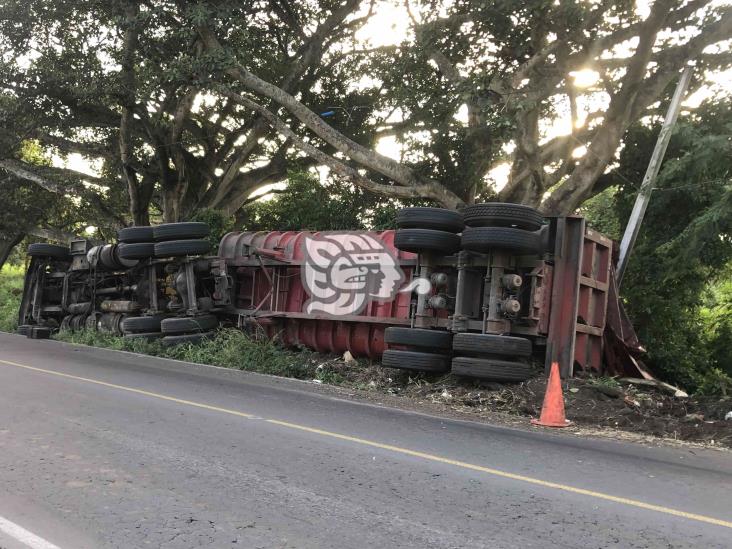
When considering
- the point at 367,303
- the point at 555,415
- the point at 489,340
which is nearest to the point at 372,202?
the point at 367,303

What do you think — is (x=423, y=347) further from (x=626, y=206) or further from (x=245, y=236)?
(x=626, y=206)

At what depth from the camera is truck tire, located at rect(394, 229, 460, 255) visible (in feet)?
31.8

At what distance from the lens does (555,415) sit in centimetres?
766

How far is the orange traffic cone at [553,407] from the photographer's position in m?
7.62

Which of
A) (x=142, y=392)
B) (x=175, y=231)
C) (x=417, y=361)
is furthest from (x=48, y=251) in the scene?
(x=417, y=361)

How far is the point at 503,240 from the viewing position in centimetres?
891

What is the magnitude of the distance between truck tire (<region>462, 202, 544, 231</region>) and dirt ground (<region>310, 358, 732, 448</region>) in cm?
222

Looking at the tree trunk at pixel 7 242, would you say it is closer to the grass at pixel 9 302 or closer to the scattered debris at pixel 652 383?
the grass at pixel 9 302

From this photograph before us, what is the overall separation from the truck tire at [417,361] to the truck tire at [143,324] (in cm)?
614

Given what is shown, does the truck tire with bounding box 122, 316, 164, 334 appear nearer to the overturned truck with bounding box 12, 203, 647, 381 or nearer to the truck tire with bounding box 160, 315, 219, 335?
the overturned truck with bounding box 12, 203, 647, 381

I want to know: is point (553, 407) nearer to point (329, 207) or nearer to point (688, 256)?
point (688, 256)

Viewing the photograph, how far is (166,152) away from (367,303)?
13.4 meters

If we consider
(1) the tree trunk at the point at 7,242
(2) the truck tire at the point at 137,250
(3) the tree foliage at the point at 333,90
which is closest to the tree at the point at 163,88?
(3) the tree foliage at the point at 333,90

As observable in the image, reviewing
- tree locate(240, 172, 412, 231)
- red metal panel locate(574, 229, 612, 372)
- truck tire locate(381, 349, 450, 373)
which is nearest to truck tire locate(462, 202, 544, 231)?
red metal panel locate(574, 229, 612, 372)
